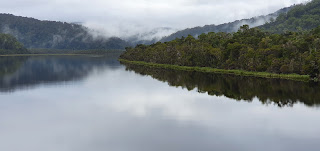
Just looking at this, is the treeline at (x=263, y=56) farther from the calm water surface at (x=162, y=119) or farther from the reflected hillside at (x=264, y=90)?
the calm water surface at (x=162, y=119)

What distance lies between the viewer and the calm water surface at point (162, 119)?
121ft

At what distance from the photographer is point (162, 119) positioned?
48.9 metres

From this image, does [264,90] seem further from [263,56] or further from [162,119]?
[263,56]

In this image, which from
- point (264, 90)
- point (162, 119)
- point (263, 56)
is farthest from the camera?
point (263, 56)

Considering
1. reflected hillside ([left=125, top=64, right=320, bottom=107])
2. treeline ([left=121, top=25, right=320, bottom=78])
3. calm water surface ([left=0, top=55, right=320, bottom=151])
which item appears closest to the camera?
calm water surface ([left=0, top=55, right=320, bottom=151])

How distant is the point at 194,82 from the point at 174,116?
46283mm

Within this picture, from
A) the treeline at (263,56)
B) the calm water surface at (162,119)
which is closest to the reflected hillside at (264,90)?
the calm water surface at (162,119)

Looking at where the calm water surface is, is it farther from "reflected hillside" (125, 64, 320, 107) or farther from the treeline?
the treeline

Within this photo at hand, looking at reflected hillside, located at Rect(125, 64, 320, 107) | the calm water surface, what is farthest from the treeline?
the calm water surface

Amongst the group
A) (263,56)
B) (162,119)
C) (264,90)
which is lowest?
(162,119)

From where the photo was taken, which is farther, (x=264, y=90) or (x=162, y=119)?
(x=264, y=90)

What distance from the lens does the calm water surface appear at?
1454 inches

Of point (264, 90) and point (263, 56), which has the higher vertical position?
point (263, 56)

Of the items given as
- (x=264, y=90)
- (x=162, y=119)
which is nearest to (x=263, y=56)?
(x=264, y=90)
